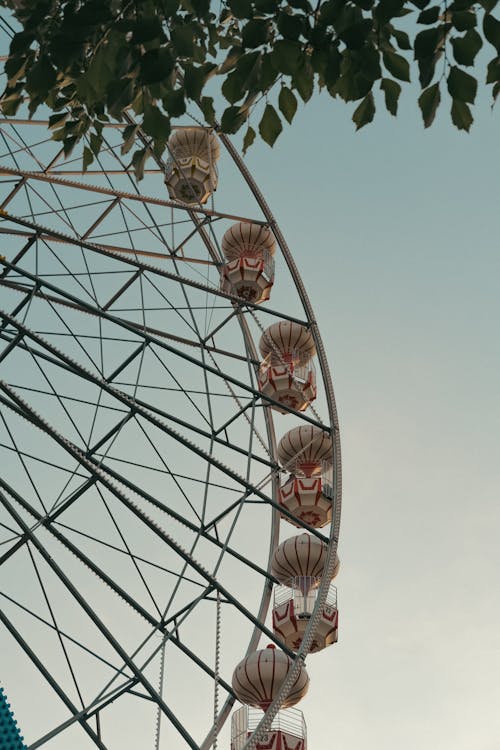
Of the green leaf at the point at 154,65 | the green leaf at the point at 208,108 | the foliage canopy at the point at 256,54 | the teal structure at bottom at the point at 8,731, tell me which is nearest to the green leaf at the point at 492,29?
the foliage canopy at the point at 256,54

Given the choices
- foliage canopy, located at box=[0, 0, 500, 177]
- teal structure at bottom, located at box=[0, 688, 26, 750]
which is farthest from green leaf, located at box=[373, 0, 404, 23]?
teal structure at bottom, located at box=[0, 688, 26, 750]

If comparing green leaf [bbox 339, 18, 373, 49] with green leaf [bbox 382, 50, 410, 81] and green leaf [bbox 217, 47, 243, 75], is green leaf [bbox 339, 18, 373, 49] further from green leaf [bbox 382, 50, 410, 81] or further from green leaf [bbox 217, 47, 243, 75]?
green leaf [bbox 217, 47, 243, 75]

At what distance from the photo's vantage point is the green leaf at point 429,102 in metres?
5.38

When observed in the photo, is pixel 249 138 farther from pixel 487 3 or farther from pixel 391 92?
pixel 487 3

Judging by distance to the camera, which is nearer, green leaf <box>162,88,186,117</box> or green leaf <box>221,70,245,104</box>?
green leaf <box>221,70,245,104</box>

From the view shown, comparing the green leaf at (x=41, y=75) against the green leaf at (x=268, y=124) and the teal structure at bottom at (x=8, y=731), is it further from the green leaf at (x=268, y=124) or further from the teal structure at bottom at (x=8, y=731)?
the teal structure at bottom at (x=8, y=731)

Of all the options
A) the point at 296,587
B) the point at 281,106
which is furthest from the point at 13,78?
the point at 296,587

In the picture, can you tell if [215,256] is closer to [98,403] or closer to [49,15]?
[98,403]

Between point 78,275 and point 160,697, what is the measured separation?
7.17 meters

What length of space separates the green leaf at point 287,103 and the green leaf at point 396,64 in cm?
49

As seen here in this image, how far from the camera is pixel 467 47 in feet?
17.2

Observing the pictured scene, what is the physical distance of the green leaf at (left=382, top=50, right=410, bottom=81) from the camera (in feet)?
17.9

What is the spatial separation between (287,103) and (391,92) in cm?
58

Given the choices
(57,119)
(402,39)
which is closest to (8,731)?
(57,119)
